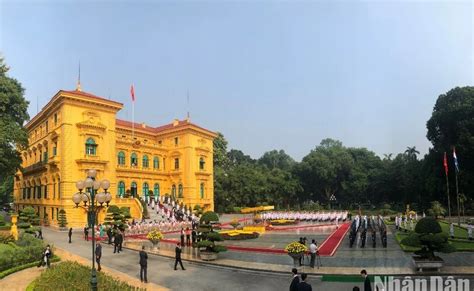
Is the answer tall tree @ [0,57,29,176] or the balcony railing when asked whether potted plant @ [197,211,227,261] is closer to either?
tall tree @ [0,57,29,176]

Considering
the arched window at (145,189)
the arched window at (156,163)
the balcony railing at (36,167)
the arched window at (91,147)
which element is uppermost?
the arched window at (91,147)

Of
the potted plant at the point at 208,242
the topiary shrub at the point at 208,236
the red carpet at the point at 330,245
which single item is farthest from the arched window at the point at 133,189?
the potted plant at the point at 208,242

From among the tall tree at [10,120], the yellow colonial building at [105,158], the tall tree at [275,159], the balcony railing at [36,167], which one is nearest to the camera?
the tall tree at [10,120]

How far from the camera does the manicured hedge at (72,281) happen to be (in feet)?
40.1

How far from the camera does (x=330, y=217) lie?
45188 millimetres

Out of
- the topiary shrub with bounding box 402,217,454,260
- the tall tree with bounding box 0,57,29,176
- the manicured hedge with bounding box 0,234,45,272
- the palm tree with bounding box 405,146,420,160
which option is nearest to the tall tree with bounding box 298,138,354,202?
Result: the palm tree with bounding box 405,146,420,160

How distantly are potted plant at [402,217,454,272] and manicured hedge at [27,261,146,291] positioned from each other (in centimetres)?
1167

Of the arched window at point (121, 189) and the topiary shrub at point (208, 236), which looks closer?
the topiary shrub at point (208, 236)

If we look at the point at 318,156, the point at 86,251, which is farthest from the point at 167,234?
the point at 318,156

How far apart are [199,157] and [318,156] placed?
27730mm

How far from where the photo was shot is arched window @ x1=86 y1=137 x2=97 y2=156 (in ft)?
138

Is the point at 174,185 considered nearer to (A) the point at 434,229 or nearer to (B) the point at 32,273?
(B) the point at 32,273

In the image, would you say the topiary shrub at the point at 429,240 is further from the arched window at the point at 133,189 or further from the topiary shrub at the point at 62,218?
the arched window at the point at 133,189

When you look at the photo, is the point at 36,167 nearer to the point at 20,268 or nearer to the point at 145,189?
the point at 145,189
